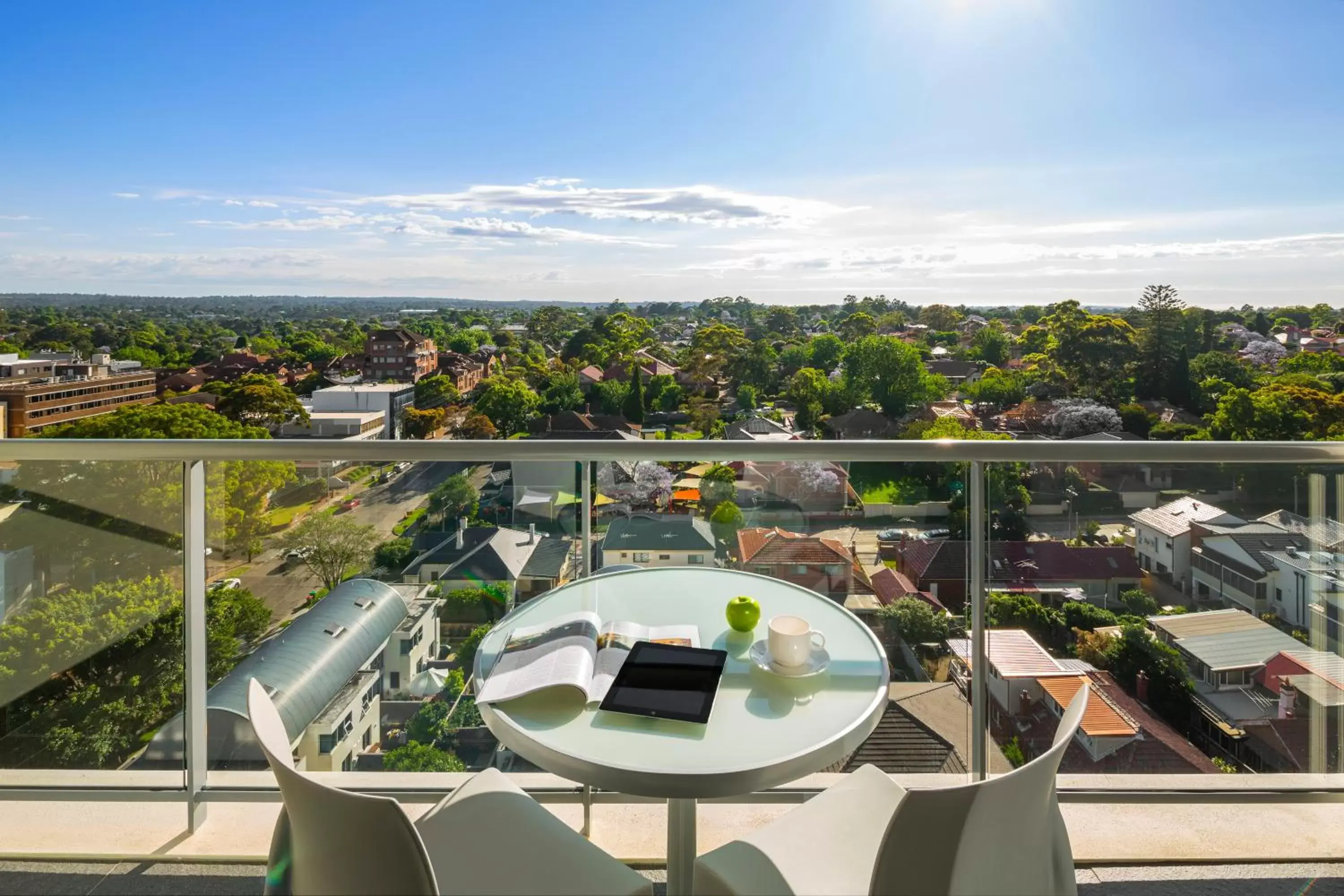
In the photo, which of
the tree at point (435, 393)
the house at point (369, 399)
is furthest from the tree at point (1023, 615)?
the tree at point (435, 393)

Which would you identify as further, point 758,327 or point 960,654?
point 758,327

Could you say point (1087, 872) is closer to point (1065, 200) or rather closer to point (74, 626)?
point (74, 626)

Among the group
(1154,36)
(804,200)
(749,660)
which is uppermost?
(1154,36)

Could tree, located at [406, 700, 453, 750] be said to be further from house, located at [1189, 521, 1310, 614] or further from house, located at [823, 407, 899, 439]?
house, located at [823, 407, 899, 439]

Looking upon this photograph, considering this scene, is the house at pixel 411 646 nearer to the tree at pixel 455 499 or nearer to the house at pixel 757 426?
the tree at pixel 455 499

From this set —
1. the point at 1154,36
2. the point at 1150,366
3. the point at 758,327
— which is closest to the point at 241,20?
the point at 758,327

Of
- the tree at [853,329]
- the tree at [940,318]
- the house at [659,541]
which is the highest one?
the tree at [940,318]

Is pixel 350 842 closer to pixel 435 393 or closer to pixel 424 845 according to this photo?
pixel 424 845

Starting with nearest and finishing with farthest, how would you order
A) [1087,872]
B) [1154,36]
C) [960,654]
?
[1087,872] → [960,654] → [1154,36]
